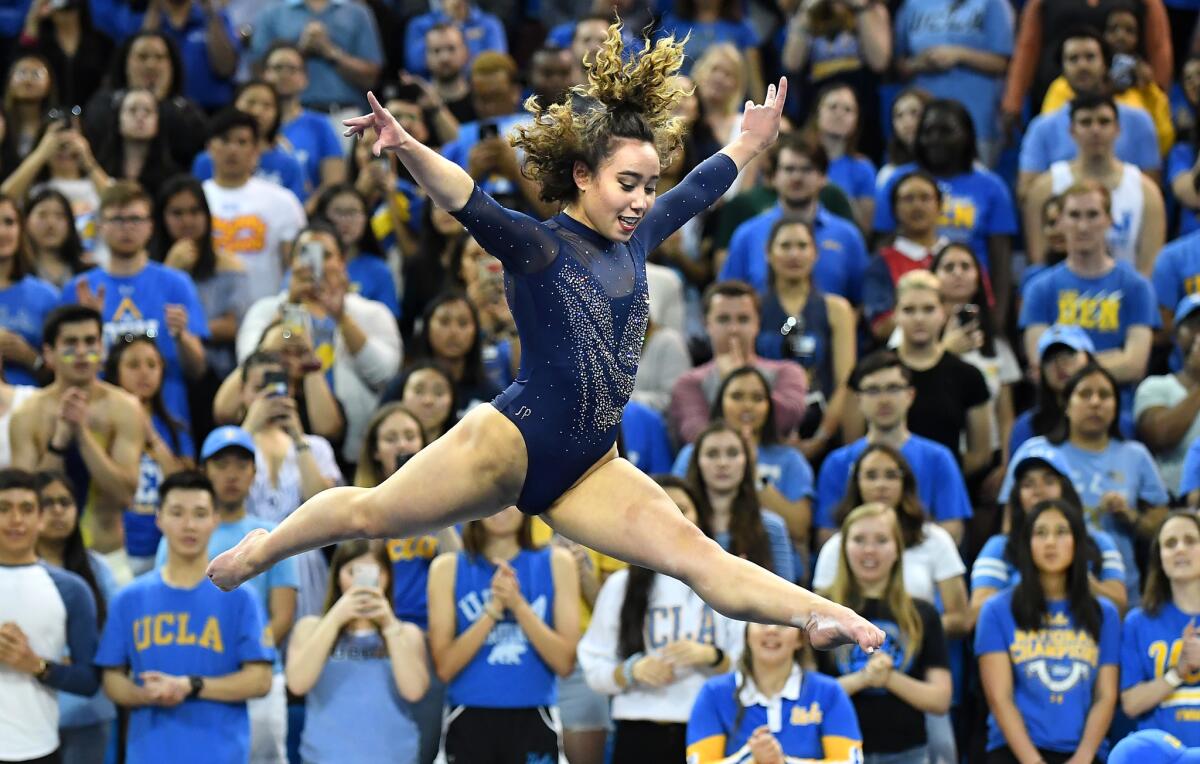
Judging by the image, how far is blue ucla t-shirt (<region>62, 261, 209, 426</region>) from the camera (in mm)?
9469

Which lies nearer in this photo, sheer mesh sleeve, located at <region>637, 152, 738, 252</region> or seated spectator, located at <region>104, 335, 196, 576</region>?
sheer mesh sleeve, located at <region>637, 152, 738, 252</region>

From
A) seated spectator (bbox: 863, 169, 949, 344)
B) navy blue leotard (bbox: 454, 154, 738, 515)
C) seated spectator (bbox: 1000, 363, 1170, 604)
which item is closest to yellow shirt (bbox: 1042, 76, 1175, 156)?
seated spectator (bbox: 863, 169, 949, 344)

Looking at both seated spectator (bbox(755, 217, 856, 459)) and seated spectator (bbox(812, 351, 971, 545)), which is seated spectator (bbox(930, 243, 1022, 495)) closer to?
seated spectator (bbox(755, 217, 856, 459))

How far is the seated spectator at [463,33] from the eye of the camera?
1269cm

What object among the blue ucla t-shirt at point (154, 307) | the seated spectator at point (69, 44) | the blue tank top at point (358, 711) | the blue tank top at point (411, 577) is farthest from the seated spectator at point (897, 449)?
the seated spectator at point (69, 44)

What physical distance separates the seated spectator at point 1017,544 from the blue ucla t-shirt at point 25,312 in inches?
195

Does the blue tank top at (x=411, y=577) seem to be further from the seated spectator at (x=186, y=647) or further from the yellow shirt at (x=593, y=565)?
the seated spectator at (x=186, y=647)

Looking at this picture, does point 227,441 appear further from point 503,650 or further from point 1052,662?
point 1052,662

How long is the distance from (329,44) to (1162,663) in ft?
23.1

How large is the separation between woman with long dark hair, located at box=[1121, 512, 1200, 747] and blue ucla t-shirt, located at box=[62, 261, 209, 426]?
4.80 m

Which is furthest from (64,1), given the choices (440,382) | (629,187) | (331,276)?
(629,187)

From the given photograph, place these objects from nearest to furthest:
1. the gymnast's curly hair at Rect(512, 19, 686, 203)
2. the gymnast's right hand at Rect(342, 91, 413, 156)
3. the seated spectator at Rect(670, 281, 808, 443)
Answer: the gymnast's right hand at Rect(342, 91, 413, 156) < the gymnast's curly hair at Rect(512, 19, 686, 203) < the seated spectator at Rect(670, 281, 808, 443)

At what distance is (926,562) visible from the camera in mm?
8305

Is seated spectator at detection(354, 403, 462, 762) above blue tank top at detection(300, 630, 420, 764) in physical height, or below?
above
